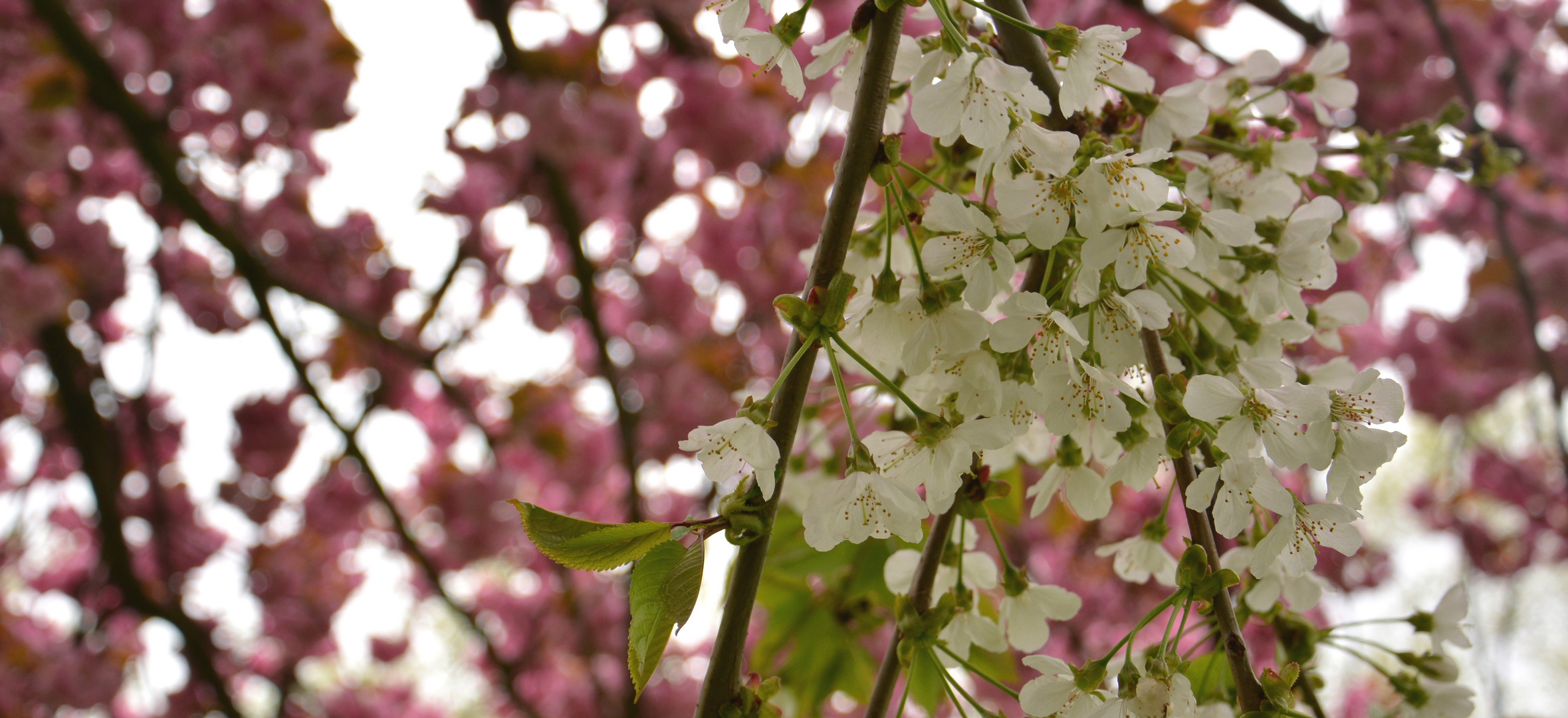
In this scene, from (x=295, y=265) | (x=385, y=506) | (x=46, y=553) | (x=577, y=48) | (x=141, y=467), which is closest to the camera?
(x=385, y=506)

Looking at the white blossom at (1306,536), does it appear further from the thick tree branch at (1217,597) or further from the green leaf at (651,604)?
the green leaf at (651,604)

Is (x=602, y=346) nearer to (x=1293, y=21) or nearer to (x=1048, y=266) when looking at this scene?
(x=1293, y=21)

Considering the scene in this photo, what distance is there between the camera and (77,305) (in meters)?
2.71

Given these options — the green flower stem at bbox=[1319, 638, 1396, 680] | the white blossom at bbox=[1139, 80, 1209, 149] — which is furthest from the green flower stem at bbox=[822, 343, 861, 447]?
the green flower stem at bbox=[1319, 638, 1396, 680]

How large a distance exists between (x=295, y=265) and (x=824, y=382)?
2.65 metres

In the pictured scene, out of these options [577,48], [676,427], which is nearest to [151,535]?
Answer: [676,427]

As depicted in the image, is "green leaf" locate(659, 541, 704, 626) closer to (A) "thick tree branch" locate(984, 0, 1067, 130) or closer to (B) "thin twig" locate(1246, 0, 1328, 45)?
(A) "thick tree branch" locate(984, 0, 1067, 130)

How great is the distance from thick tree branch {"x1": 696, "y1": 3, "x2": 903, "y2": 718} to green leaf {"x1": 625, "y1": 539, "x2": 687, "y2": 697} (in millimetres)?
25

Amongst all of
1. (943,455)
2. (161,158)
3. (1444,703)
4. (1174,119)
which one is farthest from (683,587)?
(161,158)

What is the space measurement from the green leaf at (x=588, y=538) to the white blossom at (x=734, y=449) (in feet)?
0.11

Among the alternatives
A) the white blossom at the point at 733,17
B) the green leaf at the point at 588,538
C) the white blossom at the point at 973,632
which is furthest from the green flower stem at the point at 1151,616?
the white blossom at the point at 733,17

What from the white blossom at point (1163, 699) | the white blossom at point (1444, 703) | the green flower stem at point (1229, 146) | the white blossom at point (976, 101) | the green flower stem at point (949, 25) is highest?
the green flower stem at point (949, 25)

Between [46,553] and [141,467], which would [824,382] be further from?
[46,553]

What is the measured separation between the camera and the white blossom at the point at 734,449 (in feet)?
1.25
